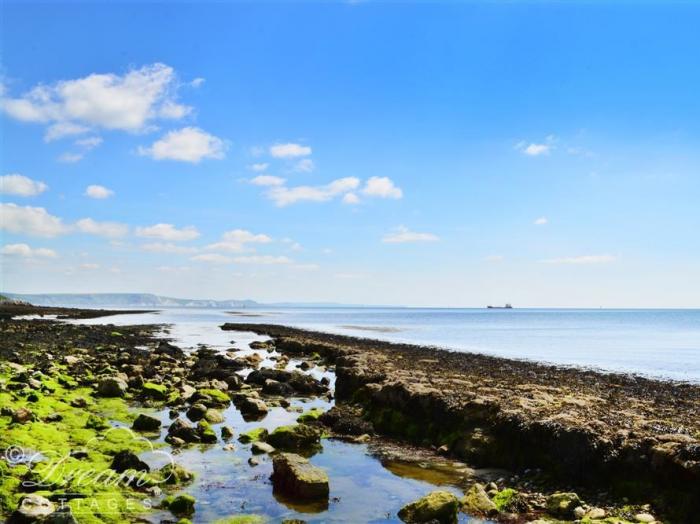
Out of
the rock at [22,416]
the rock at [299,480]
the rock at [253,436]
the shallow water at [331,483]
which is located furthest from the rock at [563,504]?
the rock at [22,416]

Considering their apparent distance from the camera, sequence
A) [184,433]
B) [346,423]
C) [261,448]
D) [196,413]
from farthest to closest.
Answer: [196,413], [346,423], [184,433], [261,448]

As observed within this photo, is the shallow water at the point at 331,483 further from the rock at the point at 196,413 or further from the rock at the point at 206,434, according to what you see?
the rock at the point at 196,413

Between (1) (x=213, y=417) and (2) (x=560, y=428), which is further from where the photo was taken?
(1) (x=213, y=417)

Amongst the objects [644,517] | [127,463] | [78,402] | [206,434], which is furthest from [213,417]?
[644,517]

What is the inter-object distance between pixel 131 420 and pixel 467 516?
44.5ft

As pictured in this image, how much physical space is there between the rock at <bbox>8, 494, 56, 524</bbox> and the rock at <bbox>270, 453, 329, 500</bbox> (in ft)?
15.6

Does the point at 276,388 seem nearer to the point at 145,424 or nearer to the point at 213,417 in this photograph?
the point at 213,417

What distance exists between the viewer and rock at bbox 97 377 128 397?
24266 mm

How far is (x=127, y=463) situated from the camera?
13.2m

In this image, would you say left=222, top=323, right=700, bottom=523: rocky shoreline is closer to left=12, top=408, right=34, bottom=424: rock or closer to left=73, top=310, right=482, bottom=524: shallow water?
left=73, top=310, right=482, bottom=524: shallow water

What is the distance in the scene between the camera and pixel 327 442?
689 inches

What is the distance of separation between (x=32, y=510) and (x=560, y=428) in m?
12.2

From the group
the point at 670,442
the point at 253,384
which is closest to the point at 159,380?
the point at 253,384

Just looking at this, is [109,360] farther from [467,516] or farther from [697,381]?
[697,381]
